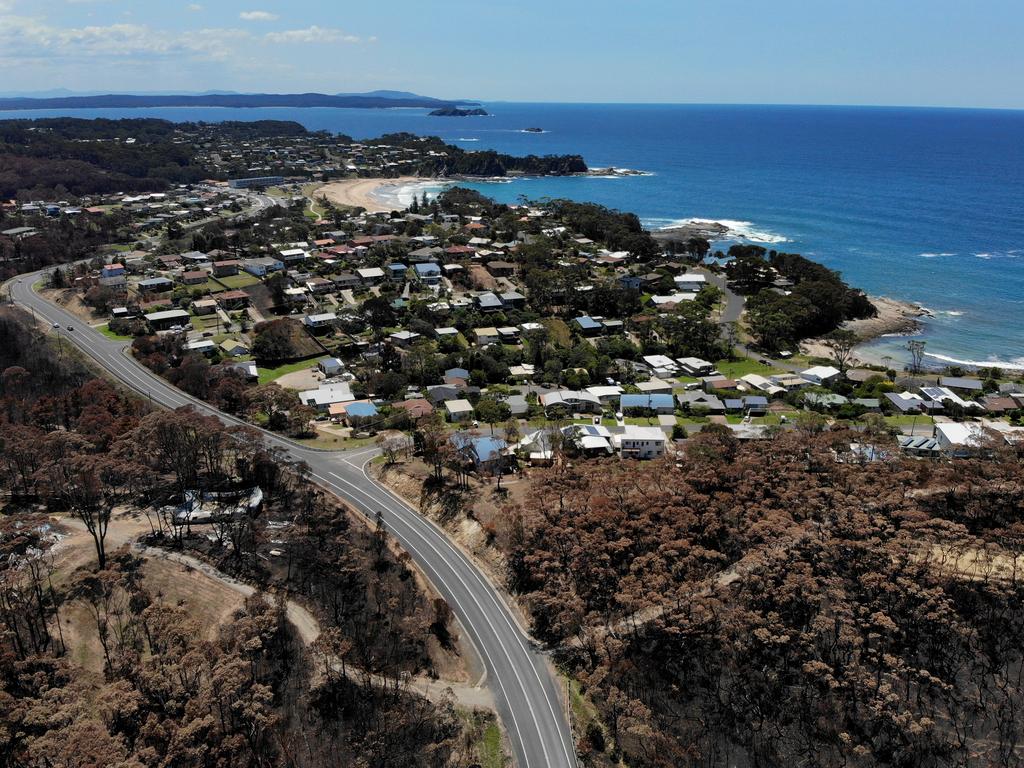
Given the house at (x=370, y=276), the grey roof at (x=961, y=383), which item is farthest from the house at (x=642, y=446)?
the house at (x=370, y=276)

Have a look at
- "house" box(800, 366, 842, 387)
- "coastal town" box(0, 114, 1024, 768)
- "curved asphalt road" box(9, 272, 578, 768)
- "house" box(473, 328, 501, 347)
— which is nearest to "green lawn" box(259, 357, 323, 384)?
"coastal town" box(0, 114, 1024, 768)

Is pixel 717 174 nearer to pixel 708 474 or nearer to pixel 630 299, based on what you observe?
pixel 630 299

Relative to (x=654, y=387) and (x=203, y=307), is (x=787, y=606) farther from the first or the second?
(x=203, y=307)

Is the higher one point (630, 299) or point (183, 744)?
point (630, 299)

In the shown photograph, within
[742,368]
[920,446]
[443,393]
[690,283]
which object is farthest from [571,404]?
[690,283]

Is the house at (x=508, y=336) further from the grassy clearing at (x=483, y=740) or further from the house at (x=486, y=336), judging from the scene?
the grassy clearing at (x=483, y=740)

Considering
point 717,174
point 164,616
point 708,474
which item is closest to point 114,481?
point 164,616

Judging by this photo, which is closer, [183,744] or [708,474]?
[183,744]

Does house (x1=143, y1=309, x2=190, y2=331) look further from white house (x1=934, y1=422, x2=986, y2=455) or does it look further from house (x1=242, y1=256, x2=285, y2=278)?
white house (x1=934, y1=422, x2=986, y2=455)
